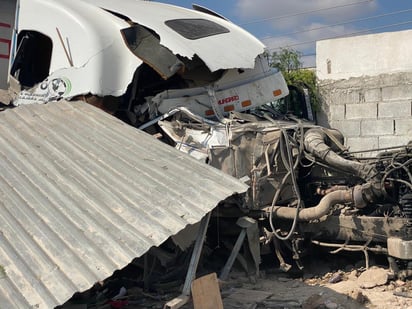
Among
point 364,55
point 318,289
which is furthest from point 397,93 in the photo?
point 318,289

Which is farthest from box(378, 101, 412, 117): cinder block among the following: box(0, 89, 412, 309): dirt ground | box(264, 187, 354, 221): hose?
box(264, 187, 354, 221): hose

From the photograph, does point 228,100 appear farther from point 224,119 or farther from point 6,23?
point 6,23

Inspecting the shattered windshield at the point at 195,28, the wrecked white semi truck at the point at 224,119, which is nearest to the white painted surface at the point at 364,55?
the wrecked white semi truck at the point at 224,119

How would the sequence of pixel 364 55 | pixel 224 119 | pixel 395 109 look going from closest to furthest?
pixel 224 119 → pixel 395 109 → pixel 364 55

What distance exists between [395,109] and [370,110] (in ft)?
1.40

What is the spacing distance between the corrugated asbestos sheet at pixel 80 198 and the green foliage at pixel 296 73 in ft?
15.8

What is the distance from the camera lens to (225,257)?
24.1 feet

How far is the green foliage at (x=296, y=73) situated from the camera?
Result: 400 inches

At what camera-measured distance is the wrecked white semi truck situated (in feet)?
20.5

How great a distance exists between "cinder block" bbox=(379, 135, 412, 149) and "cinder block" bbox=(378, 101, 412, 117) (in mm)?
355

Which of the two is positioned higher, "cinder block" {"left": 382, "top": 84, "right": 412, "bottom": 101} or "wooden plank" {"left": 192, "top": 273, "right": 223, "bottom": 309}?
"cinder block" {"left": 382, "top": 84, "right": 412, "bottom": 101}

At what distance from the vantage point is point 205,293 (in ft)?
14.8

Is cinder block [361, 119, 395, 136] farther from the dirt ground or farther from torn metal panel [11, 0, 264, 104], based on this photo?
the dirt ground

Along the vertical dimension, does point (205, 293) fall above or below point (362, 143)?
below
